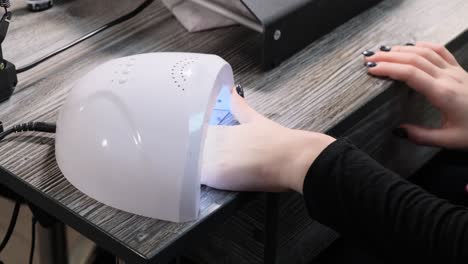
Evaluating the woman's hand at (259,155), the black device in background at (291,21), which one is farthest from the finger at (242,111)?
the black device in background at (291,21)

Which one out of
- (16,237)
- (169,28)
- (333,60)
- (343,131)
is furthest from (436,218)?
(16,237)

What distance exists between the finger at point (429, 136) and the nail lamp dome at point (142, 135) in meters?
0.30

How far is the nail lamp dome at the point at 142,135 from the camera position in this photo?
607mm

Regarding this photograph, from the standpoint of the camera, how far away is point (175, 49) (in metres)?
0.87

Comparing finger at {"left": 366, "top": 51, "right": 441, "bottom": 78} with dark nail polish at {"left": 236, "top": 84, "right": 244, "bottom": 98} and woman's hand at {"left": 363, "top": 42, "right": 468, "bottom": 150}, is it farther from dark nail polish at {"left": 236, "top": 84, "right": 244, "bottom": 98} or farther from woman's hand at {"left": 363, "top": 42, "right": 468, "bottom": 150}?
dark nail polish at {"left": 236, "top": 84, "right": 244, "bottom": 98}

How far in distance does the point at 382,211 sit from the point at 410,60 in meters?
0.24

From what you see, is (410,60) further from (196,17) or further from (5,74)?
(5,74)

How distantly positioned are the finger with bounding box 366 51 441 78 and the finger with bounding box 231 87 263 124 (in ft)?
0.65

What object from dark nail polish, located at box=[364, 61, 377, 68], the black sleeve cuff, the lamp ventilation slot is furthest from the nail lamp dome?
dark nail polish, located at box=[364, 61, 377, 68]

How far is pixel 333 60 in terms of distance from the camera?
85cm

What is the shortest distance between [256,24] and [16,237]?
0.63 metres

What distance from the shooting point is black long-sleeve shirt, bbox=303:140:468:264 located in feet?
2.10

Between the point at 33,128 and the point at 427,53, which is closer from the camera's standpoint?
the point at 33,128

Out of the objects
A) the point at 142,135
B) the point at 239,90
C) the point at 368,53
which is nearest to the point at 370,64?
the point at 368,53
